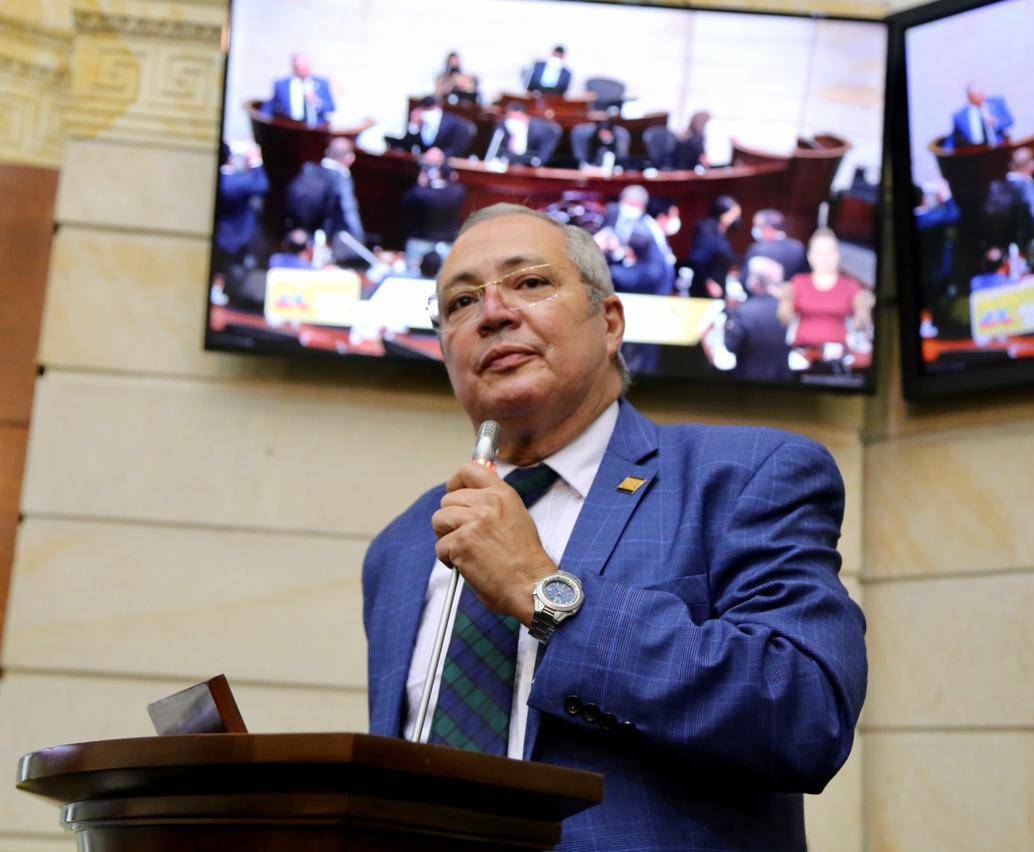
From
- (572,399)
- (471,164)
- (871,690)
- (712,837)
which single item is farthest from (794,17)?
(712,837)

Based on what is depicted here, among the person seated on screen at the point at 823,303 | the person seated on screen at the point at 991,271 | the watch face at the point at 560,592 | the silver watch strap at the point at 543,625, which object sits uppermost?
the person seated on screen at the point at 991,271

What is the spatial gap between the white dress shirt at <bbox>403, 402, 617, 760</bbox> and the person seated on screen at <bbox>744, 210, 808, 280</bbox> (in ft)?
5.64

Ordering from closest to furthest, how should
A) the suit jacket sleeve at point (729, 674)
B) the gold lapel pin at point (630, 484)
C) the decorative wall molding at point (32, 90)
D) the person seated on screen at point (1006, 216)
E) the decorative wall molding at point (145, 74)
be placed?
1. the suit jacket sleeve at point (729, 674)
2. the gold lapel pin at point (630, 484)
3. the person seated on screen at point (1006, 216)
4. the decorative wall molding at point (145, 74)
5. the decorative wall molding at point (32, 90)

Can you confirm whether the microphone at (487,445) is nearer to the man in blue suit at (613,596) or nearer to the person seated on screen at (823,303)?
the man in blue suit at (613,596)

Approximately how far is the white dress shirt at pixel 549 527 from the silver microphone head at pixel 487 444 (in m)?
0.17

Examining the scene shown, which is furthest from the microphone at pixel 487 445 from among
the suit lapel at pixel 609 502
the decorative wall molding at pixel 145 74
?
the decorative wall molding at pixel 145 74

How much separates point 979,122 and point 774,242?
63 cm

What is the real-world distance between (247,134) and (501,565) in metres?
2.47

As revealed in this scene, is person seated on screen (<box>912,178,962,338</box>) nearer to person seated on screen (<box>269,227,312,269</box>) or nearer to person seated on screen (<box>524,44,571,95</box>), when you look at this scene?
person seated on screen (<box>524,44,571,95</box>)

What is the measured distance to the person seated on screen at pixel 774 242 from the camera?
3.55 m

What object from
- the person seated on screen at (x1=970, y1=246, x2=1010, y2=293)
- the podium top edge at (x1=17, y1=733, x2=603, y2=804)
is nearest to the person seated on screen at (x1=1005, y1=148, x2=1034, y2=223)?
the person seated on screen at (x1=970, y1=246, x2=1010, y2=293)

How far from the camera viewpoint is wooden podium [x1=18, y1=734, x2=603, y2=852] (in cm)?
100

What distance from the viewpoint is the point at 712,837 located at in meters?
1.46

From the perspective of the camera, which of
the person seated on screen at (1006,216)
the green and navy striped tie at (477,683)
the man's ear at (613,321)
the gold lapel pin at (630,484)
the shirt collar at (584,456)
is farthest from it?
the person seated on screen at (1006,216)
